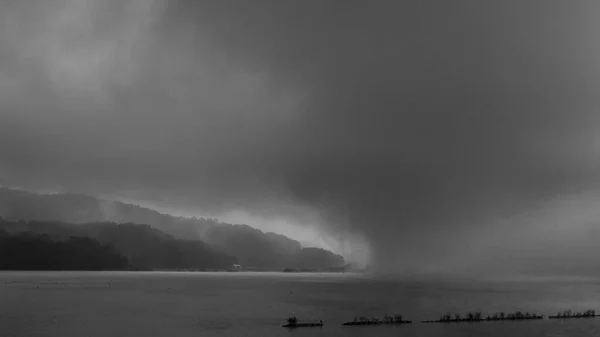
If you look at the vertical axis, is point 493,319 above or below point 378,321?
above

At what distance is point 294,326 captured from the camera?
106 metres

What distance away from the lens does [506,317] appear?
123938 mm

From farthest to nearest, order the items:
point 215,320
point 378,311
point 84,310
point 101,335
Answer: point 378,311, point 84,310, point 215,320, point 101,335

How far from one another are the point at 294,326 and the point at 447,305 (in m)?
80.3

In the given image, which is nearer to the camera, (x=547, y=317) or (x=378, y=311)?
(x=547, y=317)

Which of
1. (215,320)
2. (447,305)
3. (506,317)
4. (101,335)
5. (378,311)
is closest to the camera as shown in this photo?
(101,335)

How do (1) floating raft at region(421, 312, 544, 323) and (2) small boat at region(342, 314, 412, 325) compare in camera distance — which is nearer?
(2) small boat at region(342, 314, 412, 325)

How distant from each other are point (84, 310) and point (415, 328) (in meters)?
93.4

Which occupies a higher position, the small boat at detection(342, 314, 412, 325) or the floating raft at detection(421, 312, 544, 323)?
the floating raft at detection(421, 312, 544, 323)

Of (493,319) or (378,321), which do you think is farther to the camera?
(493,319)

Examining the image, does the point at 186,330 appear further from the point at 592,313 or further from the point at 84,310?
the point at 592,313

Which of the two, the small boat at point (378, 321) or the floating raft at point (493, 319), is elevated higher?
the floating raft at point (493, 319)

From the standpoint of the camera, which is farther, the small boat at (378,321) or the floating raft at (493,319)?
the floating raft at (493,319)

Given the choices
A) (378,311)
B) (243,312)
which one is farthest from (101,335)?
(378,311)
